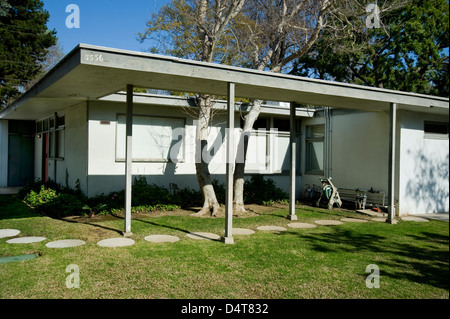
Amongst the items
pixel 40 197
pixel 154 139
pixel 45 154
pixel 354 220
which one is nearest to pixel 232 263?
pixel 354 220

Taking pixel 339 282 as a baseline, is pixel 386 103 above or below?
above

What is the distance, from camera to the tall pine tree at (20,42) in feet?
64.2

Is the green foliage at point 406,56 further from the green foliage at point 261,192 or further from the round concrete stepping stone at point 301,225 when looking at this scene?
the round concrete stepping stone at point 301,225

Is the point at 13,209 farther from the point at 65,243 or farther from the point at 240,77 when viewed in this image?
the point at 240,77

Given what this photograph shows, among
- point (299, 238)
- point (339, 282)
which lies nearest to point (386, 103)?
point (299, 238)

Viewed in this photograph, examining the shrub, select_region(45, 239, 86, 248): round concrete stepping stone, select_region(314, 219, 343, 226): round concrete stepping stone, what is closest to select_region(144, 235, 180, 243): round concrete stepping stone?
select_region(45, 239, 86, 248): round concrete stepping stone

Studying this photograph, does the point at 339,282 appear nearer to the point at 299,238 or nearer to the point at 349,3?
the point at 299,238

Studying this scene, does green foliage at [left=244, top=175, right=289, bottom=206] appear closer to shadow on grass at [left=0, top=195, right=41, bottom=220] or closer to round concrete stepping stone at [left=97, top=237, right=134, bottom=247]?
round concrete stepping stone at [left=97, top=237, right=134, bottom=247]

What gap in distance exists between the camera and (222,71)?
5660 mm

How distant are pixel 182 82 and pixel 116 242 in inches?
108

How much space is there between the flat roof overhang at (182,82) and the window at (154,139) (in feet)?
5.95

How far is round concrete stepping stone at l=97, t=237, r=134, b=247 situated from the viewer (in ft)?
18.3

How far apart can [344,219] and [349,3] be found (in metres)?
5.96
